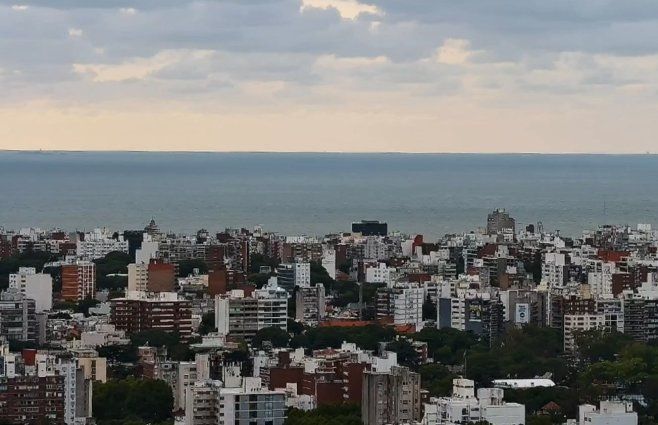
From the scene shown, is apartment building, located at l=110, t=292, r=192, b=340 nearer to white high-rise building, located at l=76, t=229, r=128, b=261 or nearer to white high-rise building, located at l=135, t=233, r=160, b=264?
white high-rise building, located at l=135, t=233, r=160, b=264

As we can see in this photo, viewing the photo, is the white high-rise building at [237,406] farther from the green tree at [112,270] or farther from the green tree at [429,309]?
the green tree at [112,270]

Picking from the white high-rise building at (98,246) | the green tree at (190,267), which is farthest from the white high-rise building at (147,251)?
the white high-rise building at (98,246)

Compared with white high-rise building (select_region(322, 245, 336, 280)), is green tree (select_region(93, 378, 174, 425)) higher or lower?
lower

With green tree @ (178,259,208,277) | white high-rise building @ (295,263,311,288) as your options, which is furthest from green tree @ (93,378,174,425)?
green tree @ (178,259,208,277)

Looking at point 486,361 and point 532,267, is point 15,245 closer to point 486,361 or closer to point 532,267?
point 532,267

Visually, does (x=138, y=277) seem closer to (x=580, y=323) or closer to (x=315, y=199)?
(x=580, y=323)

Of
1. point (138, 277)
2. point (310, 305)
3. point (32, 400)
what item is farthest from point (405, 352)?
point (138, 277)
